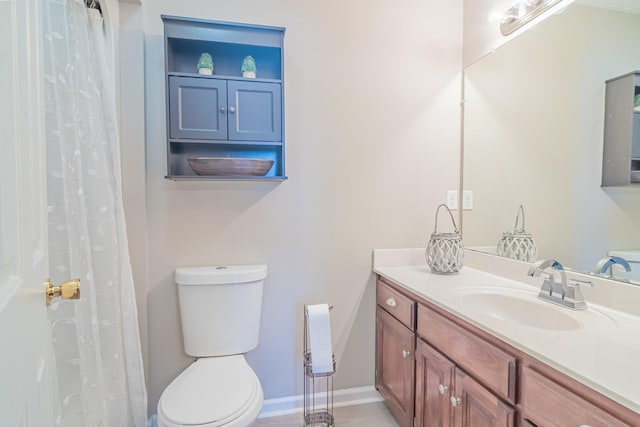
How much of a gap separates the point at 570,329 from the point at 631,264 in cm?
32

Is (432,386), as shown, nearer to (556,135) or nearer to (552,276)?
(552,276)

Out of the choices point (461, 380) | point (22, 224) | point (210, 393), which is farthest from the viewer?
point (210, 393)

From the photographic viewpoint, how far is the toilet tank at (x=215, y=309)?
5.36 ft

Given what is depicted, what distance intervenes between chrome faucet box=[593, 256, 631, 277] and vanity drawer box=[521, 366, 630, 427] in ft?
2.06

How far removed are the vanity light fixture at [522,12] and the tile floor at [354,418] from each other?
2166 mm

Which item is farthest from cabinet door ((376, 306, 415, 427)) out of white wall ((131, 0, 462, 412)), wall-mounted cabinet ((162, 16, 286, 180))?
wall-mounted cabinet ((162, 16, 286, 180))

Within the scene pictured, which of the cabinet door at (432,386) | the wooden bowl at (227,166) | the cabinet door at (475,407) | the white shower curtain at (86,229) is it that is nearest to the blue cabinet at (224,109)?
the wooden bowl at (227,166)

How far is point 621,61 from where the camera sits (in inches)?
46.9

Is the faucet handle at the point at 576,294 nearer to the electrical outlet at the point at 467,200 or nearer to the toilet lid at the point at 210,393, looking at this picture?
the electrical outlet at the point at 467,200

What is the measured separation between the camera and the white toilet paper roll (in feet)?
5.48

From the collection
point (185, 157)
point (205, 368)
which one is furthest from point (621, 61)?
point (205, 368)

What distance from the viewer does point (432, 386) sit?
139 cm

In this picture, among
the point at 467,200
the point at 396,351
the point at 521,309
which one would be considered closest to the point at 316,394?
the point at 396,351

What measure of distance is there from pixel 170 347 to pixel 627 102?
7.45 feet
